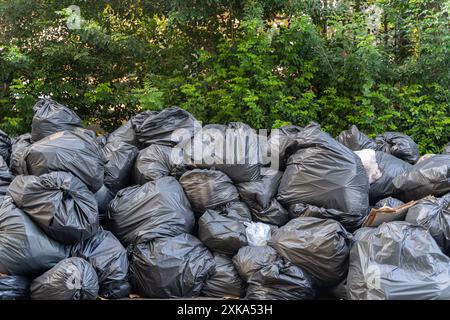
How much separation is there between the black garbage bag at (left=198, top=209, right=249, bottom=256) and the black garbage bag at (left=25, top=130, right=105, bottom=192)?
798mm

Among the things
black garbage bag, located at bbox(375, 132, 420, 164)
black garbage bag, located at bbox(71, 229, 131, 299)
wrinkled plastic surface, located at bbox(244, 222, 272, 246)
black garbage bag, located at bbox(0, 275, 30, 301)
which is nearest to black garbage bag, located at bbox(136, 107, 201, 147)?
wrinkled plastic surface, located at bbox(244, 222, 272, 246)

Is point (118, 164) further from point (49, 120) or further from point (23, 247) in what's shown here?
point (23, 247)

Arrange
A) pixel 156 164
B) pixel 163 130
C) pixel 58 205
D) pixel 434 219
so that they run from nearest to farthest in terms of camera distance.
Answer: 1. pixel 58 205
2. pixel 434 219
3. pixel 156 164
4. pixel 163 130

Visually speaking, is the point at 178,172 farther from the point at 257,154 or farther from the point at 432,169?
the point at 432,169

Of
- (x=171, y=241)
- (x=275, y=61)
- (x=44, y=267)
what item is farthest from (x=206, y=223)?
(x=275, y=61)

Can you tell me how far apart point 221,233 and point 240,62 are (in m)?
3.62

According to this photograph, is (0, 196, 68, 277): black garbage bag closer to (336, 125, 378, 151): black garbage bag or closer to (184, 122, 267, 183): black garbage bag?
(184, 122, 267, 183): black garbage bag

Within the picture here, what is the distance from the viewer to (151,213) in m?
3.73

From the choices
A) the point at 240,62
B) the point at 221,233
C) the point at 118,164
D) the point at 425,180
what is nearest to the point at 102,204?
the point at 118,164

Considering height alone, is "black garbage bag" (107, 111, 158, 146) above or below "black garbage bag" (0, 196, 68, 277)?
above

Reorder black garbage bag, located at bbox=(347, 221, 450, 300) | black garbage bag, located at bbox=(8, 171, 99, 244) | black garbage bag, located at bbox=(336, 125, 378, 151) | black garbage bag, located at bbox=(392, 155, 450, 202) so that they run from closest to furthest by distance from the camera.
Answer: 1. black garbage bag, located at bbox=(347, 221, 450, 300)
2. black garbage bag, located at bbox=(8, 171, 99, 244)
3. black garbage bag, located at bbox=(392, 155, 450, 202)
4. black garbage bag, located at bbox=(336, 125, 378, 151)

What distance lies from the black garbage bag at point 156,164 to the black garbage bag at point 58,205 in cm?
77

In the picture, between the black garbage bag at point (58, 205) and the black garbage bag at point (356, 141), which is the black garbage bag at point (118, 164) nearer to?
the black garbage bag at point (58, 205)

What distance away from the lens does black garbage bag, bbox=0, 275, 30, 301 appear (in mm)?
3047
